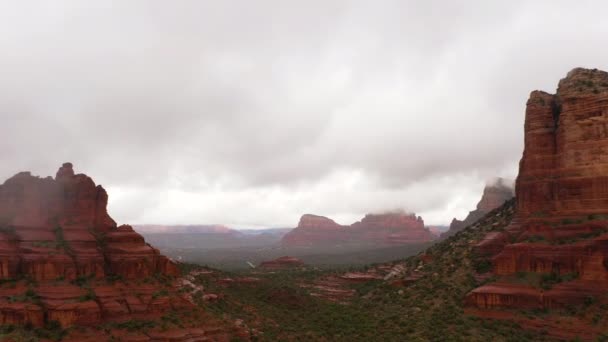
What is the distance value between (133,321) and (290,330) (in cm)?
1724

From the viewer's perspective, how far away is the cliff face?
36531 millimetres

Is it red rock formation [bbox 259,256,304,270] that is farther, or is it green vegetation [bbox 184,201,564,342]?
red rock formation [bbox 259,256,304,270]

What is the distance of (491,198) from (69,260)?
156 m

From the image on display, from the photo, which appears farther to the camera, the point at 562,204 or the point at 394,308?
the point at 394,308

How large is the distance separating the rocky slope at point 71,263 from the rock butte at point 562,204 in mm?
34771

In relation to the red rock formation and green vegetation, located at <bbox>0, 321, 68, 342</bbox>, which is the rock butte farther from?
the red rock formation

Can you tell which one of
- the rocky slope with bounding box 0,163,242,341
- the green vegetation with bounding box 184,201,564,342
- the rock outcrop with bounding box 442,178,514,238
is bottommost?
the green vegetation with bounding box 184,201,564,342

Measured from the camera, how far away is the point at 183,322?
41906 mm

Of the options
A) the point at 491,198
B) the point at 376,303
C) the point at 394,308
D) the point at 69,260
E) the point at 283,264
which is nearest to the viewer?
the point at 69,260

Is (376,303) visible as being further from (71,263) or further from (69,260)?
(69,260)

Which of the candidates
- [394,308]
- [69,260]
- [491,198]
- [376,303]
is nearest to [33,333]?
[69,260]

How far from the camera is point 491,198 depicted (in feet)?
550

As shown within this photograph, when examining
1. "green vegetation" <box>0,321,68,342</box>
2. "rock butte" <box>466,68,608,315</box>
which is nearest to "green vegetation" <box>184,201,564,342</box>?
"rock butte" <box>466,68,608,315</box>

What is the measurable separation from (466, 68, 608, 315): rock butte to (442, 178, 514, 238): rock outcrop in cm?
11435
